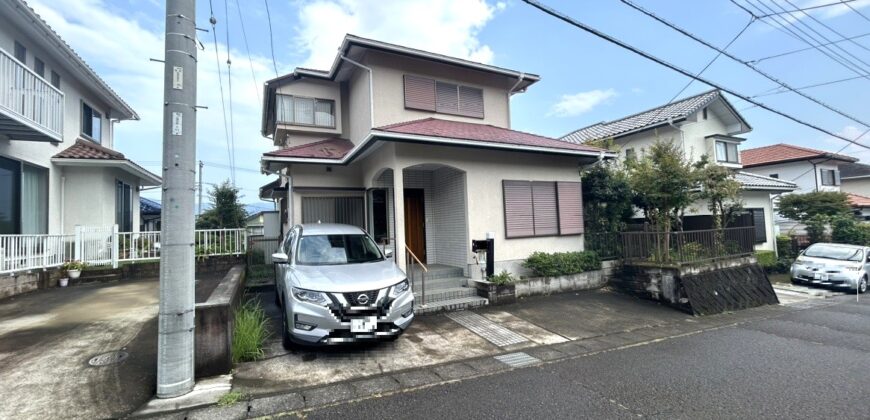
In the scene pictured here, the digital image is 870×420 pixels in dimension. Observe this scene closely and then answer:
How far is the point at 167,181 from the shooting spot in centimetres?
366

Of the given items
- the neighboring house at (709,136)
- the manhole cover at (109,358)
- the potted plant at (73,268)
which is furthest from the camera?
the neighboring house at (709,136)

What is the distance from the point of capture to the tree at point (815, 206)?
1647 centimetres

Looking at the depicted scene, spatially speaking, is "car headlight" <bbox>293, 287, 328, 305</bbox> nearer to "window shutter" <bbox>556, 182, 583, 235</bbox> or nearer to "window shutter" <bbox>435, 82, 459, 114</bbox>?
"window shutter" <bbox>556, 182, 583, 235</bbox>

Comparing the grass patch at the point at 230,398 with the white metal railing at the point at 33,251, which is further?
the white metal railing at the point at 33,251

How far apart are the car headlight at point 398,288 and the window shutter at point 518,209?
13.5 ft

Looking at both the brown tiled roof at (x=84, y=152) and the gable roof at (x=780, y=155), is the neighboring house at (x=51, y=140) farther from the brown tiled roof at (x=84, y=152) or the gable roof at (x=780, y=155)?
the gable roof at (x=780, y=155)

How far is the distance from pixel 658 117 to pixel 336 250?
52.2 feet

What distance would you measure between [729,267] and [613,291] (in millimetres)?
3001

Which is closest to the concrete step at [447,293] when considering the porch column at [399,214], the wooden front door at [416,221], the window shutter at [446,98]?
the porch column at [399,214]

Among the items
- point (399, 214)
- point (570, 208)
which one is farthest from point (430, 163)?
point (570, 208)

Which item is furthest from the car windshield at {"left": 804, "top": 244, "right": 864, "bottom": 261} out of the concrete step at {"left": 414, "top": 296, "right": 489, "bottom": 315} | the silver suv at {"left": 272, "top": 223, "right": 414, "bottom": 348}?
the silver suv at {"left": 272, "top": 223, "right": 414, "bottom": 348}

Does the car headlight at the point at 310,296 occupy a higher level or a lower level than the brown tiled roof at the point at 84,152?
lower

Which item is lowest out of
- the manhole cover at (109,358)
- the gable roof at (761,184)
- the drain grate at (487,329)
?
the drain grate at (487,329)

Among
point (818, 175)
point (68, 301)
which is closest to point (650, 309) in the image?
point (68, 301)
